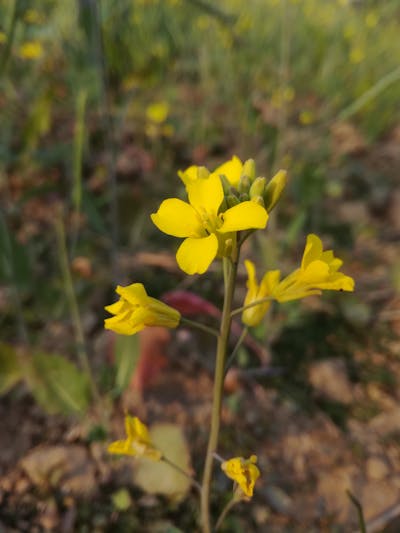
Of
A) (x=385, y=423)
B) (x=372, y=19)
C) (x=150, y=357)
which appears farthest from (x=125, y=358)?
(x=372, y=19)

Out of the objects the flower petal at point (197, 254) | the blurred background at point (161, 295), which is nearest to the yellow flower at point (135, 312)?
the flower petal at point (197, 254)

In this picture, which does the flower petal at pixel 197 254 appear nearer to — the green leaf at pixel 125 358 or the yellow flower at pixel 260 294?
the yellow flower at pixel 260 294

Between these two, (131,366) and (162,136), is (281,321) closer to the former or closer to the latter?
(131,366)

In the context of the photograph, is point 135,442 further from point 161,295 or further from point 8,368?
point 161,295

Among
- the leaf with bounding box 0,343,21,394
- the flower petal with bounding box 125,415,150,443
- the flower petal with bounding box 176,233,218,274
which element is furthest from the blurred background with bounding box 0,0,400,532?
the flower petal with bounding box 176,233,218,274

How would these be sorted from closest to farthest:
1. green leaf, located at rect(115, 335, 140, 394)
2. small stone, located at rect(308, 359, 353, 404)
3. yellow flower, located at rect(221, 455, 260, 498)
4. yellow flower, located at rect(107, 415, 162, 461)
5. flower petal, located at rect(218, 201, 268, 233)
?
flower petal, located at rect(218, 201, 268, 233) → yellow flower, located at rect(221, 455, 260, 498) → yellow flower, located at rect(107, 415, 162, 461) → green leaf, located at rect(115, 335, 140, 394) → small stone, located at rect(308, 359, 353, 404)

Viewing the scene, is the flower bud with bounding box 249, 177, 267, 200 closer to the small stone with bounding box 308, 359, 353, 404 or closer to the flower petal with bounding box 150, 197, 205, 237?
the flower petal with bounding box 150, 197, 205, 237
